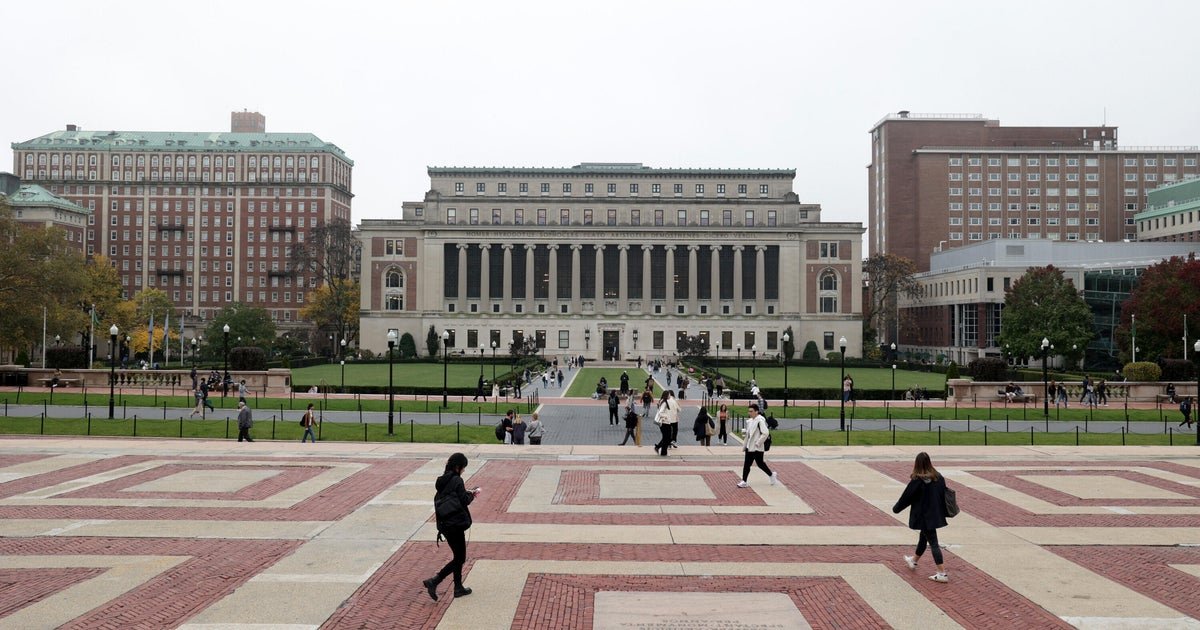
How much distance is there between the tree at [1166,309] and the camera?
6850 cm

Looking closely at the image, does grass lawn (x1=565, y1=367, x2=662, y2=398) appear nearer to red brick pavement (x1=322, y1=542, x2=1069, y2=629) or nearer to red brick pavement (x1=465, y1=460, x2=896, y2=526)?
red brick pavement (x1=465, y1=460, x2=896, y2=526)

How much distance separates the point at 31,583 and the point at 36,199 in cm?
13427

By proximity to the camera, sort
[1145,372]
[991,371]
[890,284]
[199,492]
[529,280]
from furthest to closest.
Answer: [529,280] → [890,284] → [991,371] → [1145,372] → [199,492]

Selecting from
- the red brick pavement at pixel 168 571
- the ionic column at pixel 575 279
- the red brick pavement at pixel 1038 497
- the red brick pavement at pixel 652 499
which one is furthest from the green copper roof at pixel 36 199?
the red brick pavement at pixel 1038 497

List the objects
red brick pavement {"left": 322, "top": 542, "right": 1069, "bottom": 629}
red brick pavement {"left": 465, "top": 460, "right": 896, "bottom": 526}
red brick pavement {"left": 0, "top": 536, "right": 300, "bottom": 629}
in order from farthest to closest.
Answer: red brick pavement {"left": 465, "top": 460, "right": 896, "bottom": 526} → red brick pavement {"left": 322, "top": 542, "right": 1069, "bottom": 629} → red brick pavement {"left": 0, "top": 536, "right": 300, "bottom": 629}

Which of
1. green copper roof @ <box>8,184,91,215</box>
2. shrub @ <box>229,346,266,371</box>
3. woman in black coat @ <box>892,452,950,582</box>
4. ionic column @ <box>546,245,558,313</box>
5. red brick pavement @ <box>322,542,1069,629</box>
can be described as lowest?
red brick pavement @ <box>322,542,1069,629</box>

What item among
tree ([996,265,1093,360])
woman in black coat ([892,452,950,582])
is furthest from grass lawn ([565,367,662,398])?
woman in black coat ([892,452,950,582])

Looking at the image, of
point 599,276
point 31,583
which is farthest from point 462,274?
point 31,583

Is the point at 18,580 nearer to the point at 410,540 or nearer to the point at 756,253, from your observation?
the point at 410,540

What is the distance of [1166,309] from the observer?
69.6 m

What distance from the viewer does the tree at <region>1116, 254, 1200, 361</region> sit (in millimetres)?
68500

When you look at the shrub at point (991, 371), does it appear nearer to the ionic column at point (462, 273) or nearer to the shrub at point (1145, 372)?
the shrub at point (1145, 372)

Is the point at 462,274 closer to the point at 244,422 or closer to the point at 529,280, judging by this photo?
the point at 529,280

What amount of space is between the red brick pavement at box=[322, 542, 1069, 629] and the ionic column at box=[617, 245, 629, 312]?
108m
